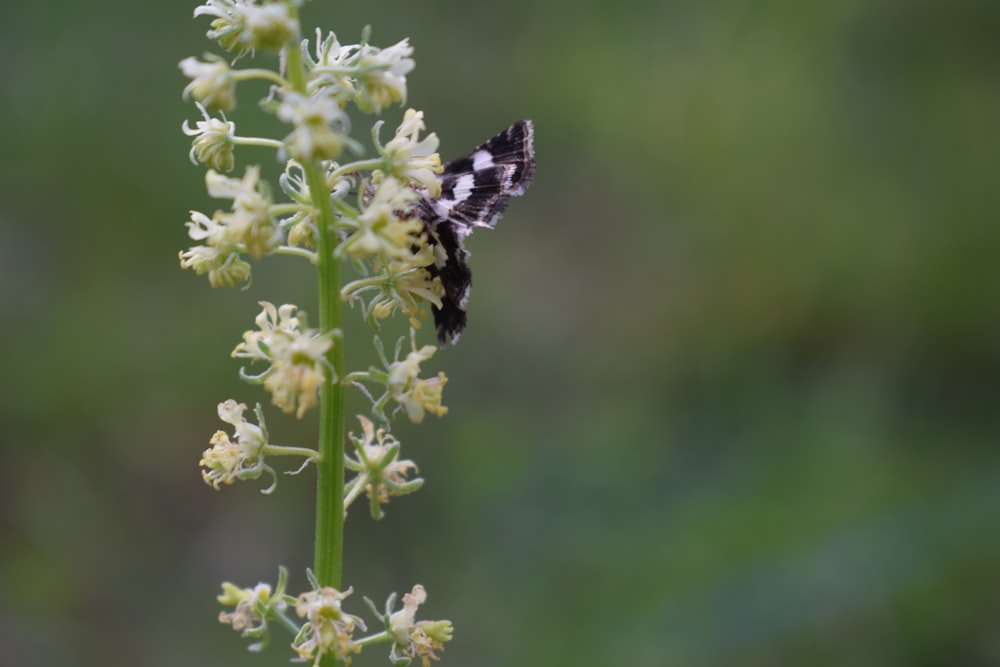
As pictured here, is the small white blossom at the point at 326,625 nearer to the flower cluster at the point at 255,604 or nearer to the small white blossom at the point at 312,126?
the flower cluster at the point at 255,604

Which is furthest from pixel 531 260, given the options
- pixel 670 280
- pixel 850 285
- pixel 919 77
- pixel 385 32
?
pixel 919 77

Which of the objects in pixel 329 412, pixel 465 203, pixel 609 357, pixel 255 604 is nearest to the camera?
pixel 329 412

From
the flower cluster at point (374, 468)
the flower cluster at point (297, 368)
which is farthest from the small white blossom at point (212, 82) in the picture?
the flower cluster at point (374, 468)

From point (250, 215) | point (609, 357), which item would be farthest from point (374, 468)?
point (609, 357)

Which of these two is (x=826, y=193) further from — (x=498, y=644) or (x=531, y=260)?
(x=498, y=644)

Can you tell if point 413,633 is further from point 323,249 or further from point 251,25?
point 251,25

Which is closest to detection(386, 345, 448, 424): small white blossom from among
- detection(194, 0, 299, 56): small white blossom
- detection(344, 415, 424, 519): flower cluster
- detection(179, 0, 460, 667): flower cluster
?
detection(179, 0, 460, 667): flower cluster
